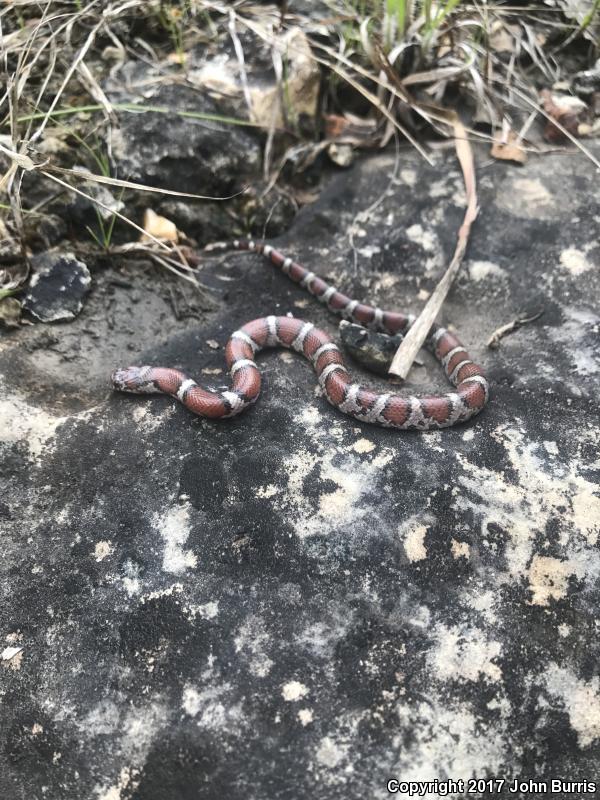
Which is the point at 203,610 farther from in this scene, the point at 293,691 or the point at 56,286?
the point at 56,286

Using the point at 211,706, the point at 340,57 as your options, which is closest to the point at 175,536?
the point at 211,706

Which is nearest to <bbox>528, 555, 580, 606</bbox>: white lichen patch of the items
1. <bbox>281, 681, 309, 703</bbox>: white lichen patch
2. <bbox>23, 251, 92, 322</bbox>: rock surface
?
<bbox>281, 681, 309, 703</bbox>: white lichen patch

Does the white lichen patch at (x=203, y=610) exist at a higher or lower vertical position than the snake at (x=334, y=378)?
lower

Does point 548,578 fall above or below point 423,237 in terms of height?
below

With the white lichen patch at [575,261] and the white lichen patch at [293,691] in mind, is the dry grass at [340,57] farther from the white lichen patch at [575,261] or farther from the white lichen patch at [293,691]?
the white lichen patch at [293,691]

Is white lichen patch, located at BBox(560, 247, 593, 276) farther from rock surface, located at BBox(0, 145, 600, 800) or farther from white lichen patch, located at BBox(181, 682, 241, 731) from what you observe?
white lichen patch, located at BBox(181, 682, 241, 731)

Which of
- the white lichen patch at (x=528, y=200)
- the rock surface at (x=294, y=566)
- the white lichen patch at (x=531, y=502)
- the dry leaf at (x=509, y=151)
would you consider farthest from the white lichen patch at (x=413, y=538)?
the dry leaf at (x=509, y=151)

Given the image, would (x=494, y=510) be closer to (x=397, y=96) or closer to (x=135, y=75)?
(x=397, y=96)
